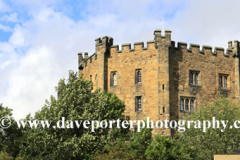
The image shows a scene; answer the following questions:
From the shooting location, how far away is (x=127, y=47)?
50.1 m

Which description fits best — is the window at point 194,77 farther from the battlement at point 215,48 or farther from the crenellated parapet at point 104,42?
the crenellated parapet at point 104,42

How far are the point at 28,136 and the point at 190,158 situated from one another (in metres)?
14.9

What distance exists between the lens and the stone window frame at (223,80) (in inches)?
2004

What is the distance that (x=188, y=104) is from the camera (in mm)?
48219

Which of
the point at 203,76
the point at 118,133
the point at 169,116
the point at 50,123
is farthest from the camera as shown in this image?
the point at 203,76

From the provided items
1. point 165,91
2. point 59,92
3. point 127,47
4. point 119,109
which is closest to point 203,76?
point 165,91

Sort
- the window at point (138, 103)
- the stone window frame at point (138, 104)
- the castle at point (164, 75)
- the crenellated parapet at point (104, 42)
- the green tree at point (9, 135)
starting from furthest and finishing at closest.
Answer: the crenellated parapet at point (104, 42), the window at point (138, 103), the stone window frame at point (138, 104), the castle at point (164, 75), the green tree at point (9, 135)

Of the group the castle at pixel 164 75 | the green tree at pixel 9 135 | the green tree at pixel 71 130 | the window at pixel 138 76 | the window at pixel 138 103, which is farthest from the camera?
the window at pixel 138 76

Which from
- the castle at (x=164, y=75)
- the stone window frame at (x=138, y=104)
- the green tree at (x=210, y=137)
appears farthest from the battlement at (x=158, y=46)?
the green tree at (x=210, y=137)

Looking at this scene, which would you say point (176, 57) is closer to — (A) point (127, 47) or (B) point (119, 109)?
(A) point (127, 47)

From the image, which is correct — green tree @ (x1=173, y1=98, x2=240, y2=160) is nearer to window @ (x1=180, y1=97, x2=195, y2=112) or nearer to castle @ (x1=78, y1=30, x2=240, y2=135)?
castle @ (x1=78, y1=30, x2=240, y2=135)

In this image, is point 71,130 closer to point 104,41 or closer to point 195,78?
point 104,41

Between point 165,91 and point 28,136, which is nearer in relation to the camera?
point 28,136

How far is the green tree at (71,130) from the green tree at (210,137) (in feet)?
21.2
